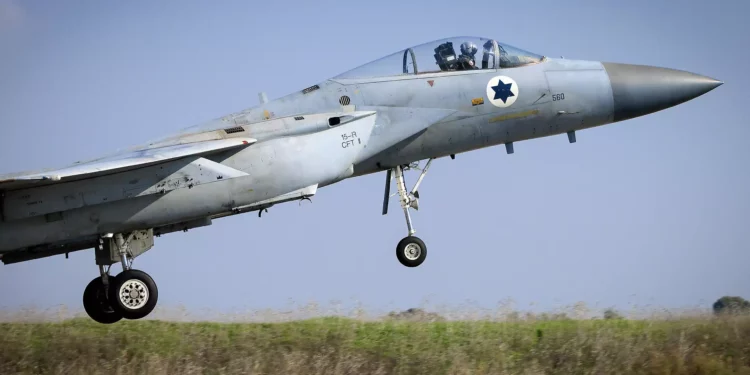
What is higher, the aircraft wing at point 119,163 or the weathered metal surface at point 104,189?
the aircraft wing at point 119,163

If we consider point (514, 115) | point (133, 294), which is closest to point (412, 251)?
point (514, 115)

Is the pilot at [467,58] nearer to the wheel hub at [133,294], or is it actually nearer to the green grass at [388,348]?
the green grass at [388,348]

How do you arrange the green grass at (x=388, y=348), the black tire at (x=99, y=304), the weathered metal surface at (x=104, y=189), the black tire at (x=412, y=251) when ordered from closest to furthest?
the green grass at (x=388, y=348) < the weathered metal surface at (x=104, y=189) < the black tire at (x=99, y=304) < the black tire at (x=412, y=251)

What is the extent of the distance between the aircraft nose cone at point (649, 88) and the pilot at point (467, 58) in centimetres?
225

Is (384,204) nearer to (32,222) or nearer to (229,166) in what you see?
(229,166)

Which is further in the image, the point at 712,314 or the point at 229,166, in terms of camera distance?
the point at 712,314

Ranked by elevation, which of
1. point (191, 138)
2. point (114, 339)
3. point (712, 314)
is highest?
point (191, 138)

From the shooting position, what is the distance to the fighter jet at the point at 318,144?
45.2 ft

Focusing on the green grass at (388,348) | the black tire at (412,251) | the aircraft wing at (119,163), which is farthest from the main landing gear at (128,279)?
the black tire at (412,251)

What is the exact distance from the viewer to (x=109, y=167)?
13219 millimetres

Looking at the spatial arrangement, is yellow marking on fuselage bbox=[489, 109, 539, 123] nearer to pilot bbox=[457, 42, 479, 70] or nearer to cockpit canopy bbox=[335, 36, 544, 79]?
cockpit canopy bbox=[335, 36, 544, 79]

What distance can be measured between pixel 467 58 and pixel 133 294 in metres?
6.30

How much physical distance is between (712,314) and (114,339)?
880cm

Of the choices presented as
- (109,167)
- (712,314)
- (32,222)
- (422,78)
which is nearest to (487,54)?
(422,78)
